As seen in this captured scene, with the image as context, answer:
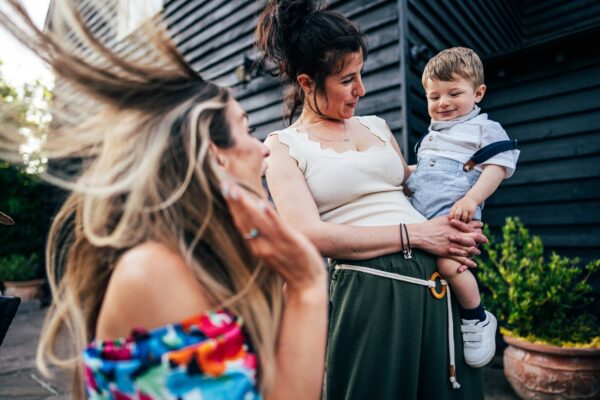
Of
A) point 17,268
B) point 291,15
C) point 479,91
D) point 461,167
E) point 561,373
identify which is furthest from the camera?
point 17,268

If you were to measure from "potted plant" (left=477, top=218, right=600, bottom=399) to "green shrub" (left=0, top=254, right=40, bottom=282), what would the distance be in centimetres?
854

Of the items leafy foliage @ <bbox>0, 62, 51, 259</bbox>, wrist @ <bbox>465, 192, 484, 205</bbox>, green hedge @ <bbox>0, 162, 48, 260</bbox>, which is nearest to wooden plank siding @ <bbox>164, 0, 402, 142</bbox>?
wrist @ <bbox>465, 192, 484, 205</bbox>

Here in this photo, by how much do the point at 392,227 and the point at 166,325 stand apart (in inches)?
33.4

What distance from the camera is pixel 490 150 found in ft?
5.16

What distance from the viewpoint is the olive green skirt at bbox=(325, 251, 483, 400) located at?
4.11ft

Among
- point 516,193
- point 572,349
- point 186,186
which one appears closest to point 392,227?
point 186,186

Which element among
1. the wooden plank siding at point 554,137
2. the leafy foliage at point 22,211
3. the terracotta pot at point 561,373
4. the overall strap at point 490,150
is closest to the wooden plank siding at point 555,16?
the wooden plank siding at point 554,137

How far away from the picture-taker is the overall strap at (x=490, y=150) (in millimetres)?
1566

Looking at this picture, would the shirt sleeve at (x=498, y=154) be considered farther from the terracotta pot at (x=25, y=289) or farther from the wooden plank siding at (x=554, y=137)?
the terracotta pot at (x=25, y=289)

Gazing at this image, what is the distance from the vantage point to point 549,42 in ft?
11.3

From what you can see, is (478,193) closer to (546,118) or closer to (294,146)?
(294,146)

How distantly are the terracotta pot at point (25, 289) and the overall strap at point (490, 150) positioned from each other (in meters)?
9.01

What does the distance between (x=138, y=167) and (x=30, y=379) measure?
4.00m

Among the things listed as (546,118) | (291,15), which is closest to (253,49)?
(546,118)
